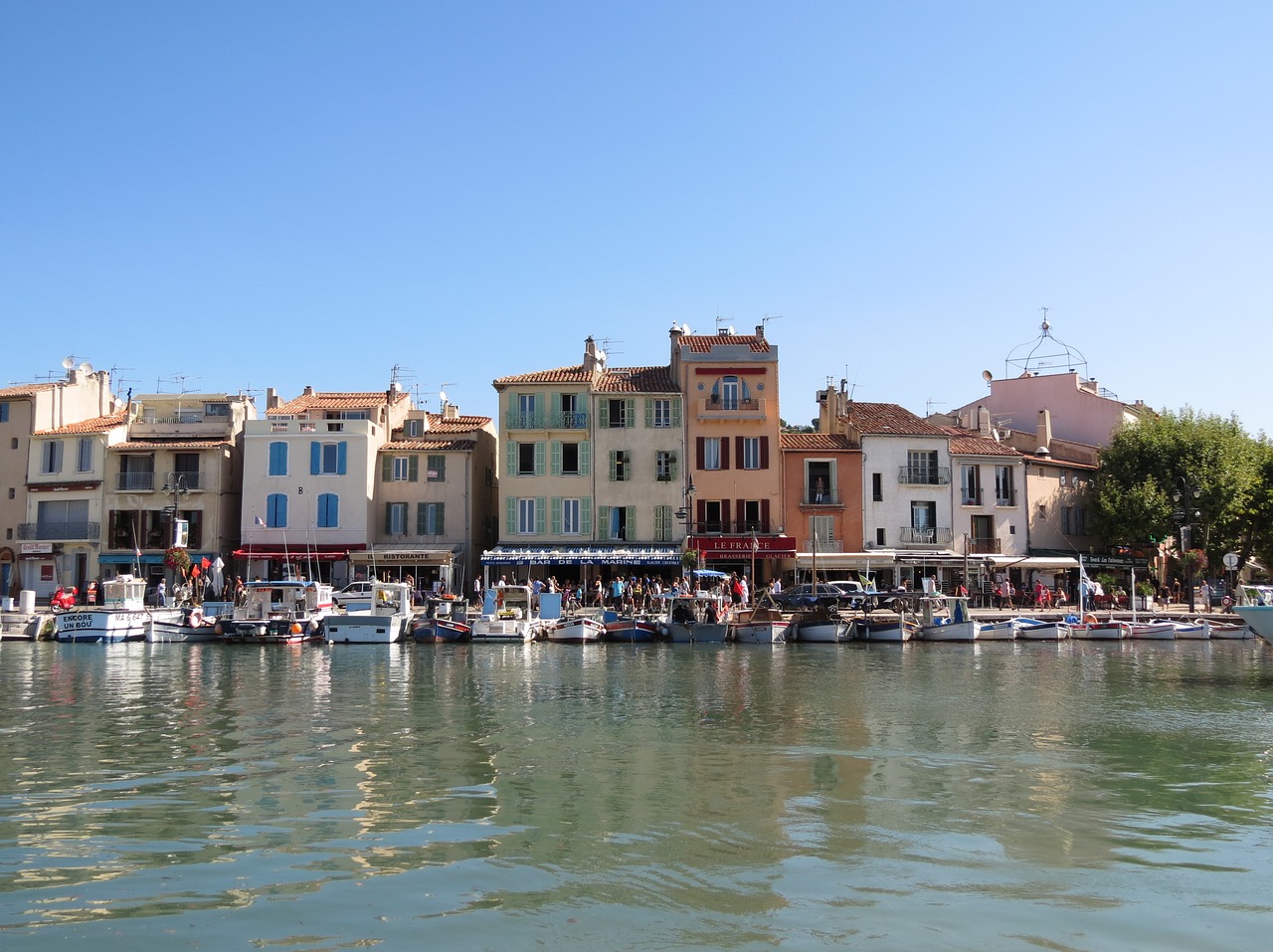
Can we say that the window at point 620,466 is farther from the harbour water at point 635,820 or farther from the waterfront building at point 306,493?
the harbour water at point 635,820

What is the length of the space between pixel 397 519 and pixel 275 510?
5.71 meters

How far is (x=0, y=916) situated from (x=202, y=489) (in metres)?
46.9

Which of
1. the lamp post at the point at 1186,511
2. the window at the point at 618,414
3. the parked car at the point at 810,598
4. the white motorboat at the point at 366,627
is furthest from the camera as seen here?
the window at the point at 618,414

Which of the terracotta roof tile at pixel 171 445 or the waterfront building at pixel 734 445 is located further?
the terracotta roof tile at pixel 171 445

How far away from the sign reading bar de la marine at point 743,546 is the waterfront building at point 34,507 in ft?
95.9

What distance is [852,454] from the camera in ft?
175

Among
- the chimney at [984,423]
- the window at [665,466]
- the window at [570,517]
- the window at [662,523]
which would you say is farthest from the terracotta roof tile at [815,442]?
the window at [570,517]

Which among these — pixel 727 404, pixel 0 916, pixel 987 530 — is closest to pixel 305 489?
pixel 727 404

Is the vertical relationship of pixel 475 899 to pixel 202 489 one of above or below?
below

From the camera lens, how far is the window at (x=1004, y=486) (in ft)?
180

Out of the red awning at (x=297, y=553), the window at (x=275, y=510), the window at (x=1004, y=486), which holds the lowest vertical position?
the red awning at (x=297, y=553)

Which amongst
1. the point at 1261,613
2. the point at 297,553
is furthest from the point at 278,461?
the point at 1261,613

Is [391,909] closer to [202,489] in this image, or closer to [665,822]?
[665,822]

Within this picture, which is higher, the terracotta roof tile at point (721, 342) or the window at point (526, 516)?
the terracotta roof tile at point (721, 342)
